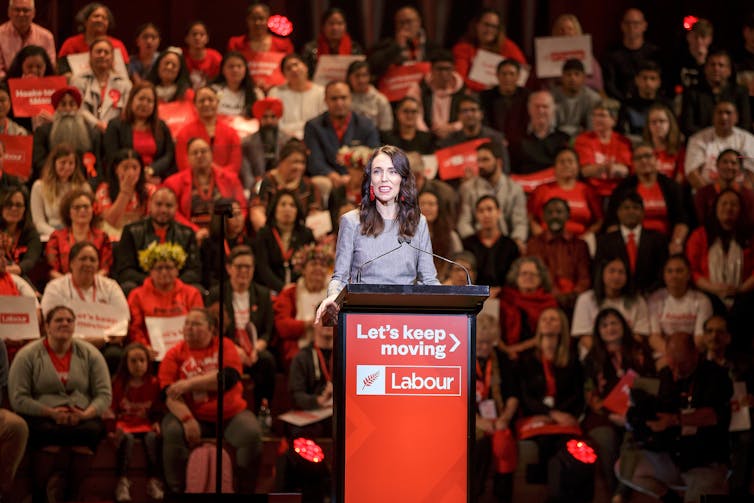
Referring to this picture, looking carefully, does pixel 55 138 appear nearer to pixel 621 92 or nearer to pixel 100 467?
pixel 100 467

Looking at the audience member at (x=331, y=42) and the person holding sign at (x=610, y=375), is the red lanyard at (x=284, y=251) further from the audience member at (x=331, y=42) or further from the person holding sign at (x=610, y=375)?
the person holding sign at (x=610, y=375)

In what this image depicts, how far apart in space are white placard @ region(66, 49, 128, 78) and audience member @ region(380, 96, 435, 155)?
2.04 metres

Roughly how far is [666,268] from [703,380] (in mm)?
961

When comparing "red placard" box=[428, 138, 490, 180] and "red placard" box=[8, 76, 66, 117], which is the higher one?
"red placard" box=[8, 76, 66, 117]

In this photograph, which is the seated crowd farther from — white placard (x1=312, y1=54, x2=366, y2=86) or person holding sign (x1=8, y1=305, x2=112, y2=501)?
white placard (x1=312, y1=54, x2=366, y2=86)

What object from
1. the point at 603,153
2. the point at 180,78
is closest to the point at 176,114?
the point at 180,78

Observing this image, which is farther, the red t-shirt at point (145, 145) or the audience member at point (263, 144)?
the audience member at point (263, 144)

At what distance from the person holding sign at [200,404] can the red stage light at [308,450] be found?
27cm

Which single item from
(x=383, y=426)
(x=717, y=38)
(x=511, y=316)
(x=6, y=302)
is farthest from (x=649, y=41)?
(x=383, y=426)

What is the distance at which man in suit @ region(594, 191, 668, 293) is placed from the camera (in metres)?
8.14

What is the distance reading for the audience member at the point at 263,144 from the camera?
8.55m

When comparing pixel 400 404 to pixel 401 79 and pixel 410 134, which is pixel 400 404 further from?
pixel 401 79

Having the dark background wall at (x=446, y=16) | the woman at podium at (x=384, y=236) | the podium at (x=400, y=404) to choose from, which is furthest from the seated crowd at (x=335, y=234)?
the podium at (x=400, y=404)

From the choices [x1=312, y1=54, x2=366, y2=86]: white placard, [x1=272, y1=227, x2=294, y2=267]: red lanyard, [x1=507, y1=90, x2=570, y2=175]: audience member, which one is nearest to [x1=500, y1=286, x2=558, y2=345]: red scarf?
[x1=507, y1=90, x2=570, y2=175]: audience member
